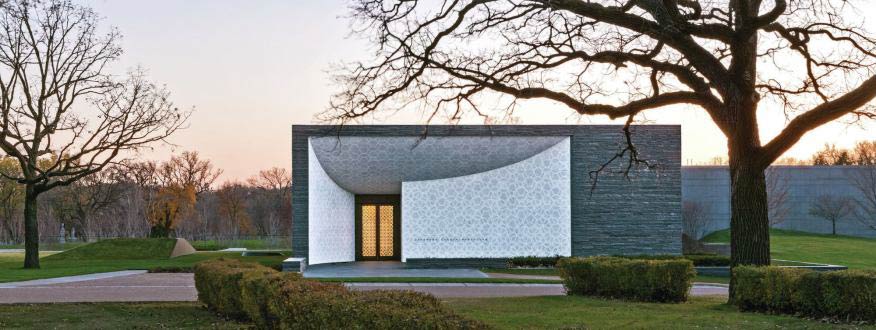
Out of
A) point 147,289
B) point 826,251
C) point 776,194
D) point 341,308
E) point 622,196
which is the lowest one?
point 826,251

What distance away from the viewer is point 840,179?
55.6m

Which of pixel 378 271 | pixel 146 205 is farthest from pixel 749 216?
pixel 146 205

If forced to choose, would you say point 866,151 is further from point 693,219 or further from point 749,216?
point 749,216

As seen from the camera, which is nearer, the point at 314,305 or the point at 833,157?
the point at 314,305

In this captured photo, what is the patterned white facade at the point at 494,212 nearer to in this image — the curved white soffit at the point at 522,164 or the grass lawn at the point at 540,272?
the curved white soffit at the point at 522,164

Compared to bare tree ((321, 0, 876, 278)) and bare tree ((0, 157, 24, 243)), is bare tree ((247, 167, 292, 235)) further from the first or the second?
bare tree ((321, 0, 876, 278))

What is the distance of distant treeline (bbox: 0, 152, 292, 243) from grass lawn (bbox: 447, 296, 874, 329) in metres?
44.3

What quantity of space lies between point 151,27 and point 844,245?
34.8 metres

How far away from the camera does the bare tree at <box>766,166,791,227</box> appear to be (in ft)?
163

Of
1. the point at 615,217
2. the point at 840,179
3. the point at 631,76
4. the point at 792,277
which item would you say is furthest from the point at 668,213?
the point at 840,179

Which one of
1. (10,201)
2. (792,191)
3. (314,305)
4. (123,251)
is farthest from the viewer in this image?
(10,201)

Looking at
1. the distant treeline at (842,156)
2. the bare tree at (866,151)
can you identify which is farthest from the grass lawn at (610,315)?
the bare tree at (866,151)

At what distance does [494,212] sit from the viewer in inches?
1107

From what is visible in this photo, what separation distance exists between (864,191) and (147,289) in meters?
44.4
